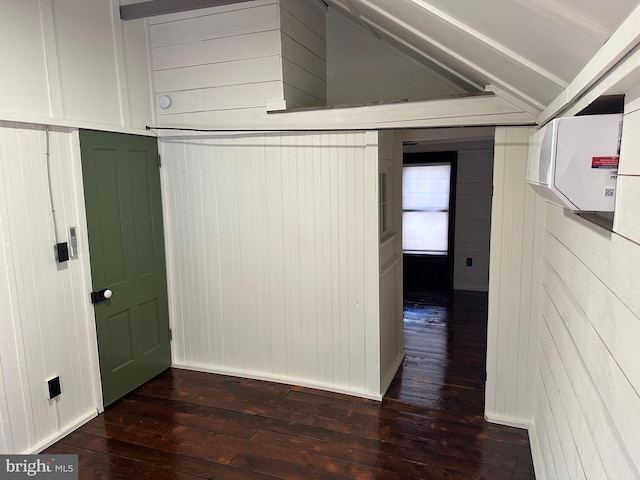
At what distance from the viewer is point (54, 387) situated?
2799 millimetres

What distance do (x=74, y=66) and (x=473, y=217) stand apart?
16.8 ft

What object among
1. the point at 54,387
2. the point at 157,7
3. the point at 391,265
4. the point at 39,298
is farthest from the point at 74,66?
the point at 391,265

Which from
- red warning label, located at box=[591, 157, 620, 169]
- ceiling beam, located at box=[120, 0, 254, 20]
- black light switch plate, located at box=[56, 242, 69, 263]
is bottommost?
black light switch plate, located at box=[56, 242, 69, 263]

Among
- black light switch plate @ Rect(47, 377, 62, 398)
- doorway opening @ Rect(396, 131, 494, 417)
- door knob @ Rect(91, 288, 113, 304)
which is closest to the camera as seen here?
black light switch plate @ Rect(47, 377, 62, 398)

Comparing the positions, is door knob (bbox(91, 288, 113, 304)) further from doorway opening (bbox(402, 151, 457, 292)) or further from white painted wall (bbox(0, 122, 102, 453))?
doorway opening (bbox(402, 151, 457, 292))

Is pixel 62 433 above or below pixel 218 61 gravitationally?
below

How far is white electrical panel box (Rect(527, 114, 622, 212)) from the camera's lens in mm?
1271

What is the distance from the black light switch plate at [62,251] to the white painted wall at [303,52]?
5.91ft

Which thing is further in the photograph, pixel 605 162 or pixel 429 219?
pixel 429 219

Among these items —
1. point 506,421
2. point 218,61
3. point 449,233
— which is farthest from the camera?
point 449,233

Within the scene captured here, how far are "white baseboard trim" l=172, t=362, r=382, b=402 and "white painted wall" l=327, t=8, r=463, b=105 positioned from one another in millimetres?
2451

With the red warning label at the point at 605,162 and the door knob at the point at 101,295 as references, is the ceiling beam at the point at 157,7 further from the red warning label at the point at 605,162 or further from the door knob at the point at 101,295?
the red warning label at the point at 605,162

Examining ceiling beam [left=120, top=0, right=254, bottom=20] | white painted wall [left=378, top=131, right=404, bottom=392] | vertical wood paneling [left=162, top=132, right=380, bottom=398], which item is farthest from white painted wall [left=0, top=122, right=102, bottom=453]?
white painted wall [left=378, top=131, right=404, bottom=392]

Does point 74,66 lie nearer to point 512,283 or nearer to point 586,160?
point 586,160
